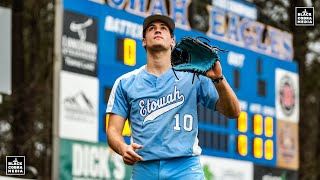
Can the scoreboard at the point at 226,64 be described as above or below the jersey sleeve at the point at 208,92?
above

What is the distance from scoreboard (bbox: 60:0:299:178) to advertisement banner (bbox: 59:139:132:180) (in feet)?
0.38

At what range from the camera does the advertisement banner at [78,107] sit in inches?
523

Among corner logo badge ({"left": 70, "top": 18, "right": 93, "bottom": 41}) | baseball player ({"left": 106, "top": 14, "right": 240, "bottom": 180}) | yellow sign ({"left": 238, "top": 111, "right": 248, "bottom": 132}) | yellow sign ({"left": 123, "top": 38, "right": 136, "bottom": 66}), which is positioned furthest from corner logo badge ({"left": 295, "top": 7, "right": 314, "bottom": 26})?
baseball player ({"left": 106, "top": 14, "right": 240, "bottom": 180})

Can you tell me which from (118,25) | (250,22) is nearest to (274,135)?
(250,22)

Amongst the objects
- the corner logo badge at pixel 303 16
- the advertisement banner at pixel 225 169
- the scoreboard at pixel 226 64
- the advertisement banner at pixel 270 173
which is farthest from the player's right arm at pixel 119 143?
the advertisement banner at pixel 270 173

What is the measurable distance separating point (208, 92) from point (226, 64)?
9190 mm

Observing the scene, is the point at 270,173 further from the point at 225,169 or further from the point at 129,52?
the point at 129,52

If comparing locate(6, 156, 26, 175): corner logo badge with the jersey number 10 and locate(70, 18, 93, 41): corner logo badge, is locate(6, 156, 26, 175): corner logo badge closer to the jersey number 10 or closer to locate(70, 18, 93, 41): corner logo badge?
locate(70, 18, 93, 41): corner logo badge

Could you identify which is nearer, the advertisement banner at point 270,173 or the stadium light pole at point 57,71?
the stadium light pole at point 57,71

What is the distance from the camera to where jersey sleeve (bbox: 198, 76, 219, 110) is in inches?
270

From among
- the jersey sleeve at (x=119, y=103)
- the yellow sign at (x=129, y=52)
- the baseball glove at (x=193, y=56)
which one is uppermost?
the yellow sign at (x=129, y=52)

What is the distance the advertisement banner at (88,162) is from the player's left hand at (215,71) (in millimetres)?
7003

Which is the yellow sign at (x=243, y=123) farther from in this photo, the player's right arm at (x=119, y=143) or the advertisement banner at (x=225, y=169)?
the player's right arm at (x=119, y=143)

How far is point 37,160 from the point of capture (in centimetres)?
2333
